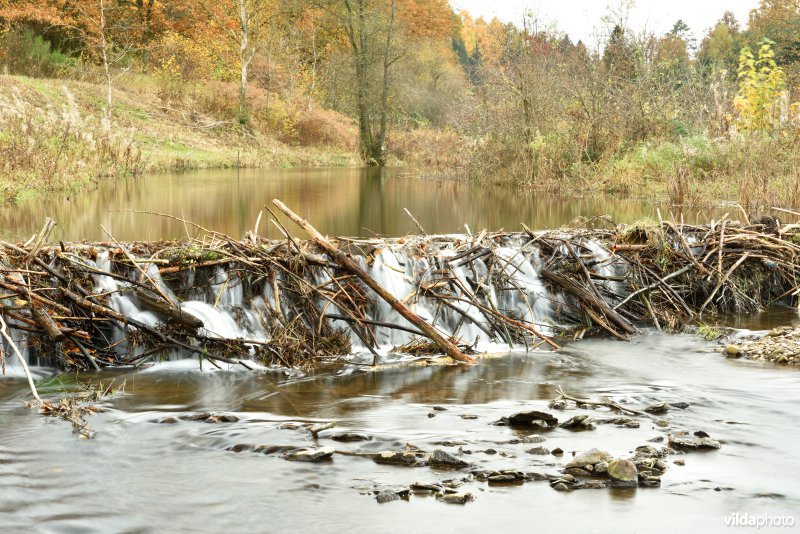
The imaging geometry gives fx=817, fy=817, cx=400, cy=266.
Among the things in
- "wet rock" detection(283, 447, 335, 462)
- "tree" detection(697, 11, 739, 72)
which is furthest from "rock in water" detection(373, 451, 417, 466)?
"tree" detection(697, 11, 739, 72)

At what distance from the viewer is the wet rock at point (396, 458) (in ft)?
15.6

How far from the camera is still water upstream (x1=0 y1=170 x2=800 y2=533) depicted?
4.13 m

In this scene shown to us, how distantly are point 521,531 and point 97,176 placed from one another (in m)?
21.3

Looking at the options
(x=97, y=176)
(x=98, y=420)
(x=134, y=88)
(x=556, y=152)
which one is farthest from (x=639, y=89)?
(x=134, y=88)

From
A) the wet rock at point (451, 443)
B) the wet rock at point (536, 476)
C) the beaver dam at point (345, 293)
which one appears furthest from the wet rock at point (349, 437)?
the beaver dam at point (345, 293)

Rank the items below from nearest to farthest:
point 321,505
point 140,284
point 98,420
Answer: point 321,505 → point 98,420 → point 140,284

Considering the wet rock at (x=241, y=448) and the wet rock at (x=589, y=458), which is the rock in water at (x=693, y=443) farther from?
the wet rock at (x=241, y=448)

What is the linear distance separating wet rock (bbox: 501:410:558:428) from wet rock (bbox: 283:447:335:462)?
49.9 inches

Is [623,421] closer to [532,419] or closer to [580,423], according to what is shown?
[580,423]

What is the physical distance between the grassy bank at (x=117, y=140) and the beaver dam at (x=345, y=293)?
1098 cm

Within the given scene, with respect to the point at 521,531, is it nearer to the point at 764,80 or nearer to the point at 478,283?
the point at 478,283

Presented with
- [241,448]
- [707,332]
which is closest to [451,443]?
[241,448]

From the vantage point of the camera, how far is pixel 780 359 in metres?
7.39

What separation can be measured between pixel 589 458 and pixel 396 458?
1.10m
